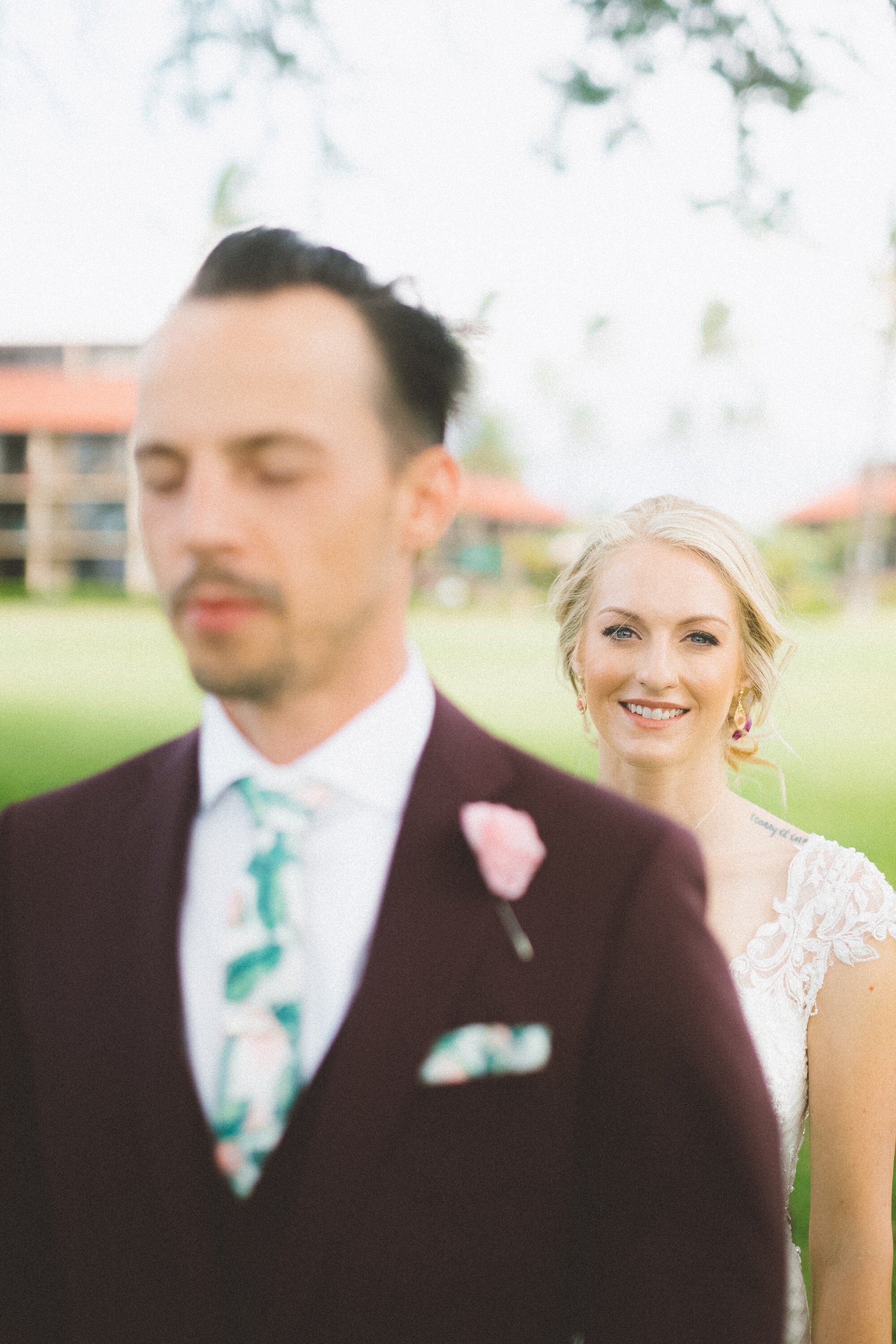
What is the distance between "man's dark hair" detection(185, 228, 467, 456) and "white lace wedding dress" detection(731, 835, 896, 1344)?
5.61 ft

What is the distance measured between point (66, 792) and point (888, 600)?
50856 mm

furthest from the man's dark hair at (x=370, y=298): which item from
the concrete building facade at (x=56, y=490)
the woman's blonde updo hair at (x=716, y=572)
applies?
the concrete building facade at (x=56, y=490)

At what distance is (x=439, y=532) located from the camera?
1154 mm

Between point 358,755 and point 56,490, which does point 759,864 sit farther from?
point 56,490

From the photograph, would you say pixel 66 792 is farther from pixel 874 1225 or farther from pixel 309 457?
pixel 874 1225

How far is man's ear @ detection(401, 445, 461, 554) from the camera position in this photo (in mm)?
1104

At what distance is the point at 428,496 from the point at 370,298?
21cm

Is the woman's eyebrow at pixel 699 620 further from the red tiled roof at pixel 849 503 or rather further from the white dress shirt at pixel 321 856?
the red tiled roof at pixel 849 503

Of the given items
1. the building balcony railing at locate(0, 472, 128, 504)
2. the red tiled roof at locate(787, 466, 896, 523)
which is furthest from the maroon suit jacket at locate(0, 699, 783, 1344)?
the red tiled roof at locate(787, 466, 896, 523)

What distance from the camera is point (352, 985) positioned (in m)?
1.11

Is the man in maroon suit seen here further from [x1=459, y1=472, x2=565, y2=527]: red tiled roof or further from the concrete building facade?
[x1=459, y1=472, x2=565, y2=527]: red tiled roof

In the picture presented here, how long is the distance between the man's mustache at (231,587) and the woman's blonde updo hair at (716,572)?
135cm

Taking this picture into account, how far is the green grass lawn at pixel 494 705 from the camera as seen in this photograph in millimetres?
12930

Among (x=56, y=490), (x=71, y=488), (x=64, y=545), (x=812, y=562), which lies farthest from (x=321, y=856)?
(x=812, y=562)
